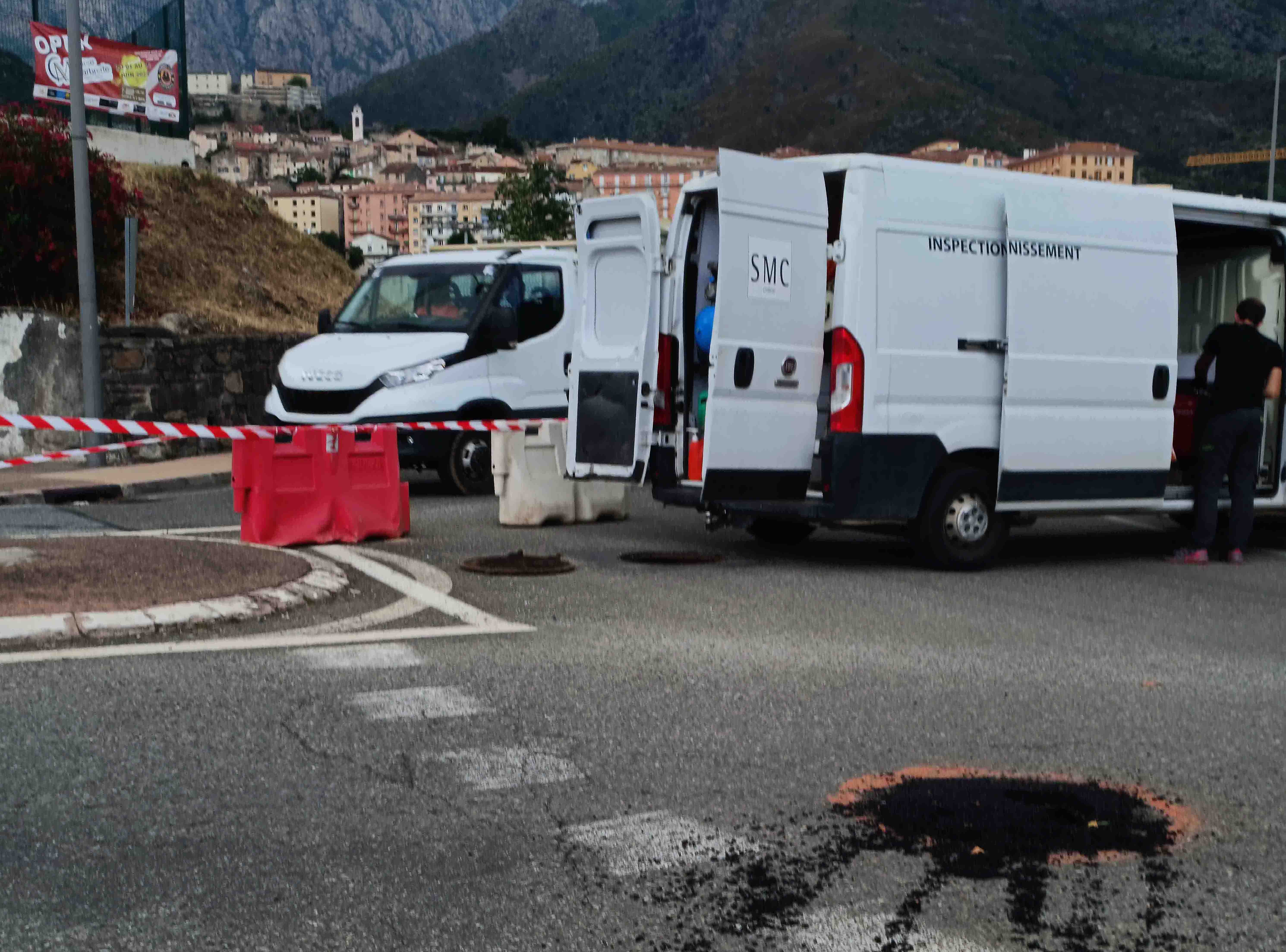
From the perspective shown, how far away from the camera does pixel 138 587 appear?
27.2ft

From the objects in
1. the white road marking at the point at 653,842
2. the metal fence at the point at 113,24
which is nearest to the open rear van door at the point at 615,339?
the white road marking at the point at 653,842

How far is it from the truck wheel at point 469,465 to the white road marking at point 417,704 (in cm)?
838

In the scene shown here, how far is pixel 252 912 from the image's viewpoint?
3.89m

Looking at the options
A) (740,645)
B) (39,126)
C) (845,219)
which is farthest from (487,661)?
(39,126)

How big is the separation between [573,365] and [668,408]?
921 millimetres

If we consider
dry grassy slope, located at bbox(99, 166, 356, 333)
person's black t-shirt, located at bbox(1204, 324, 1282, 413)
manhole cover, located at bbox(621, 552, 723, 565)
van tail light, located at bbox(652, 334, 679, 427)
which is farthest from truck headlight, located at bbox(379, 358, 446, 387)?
dry grassy slope, located at bbox(99, 166, 356, 333)

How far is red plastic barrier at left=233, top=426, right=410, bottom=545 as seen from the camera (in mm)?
11102

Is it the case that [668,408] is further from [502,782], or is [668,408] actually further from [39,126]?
[39,126]

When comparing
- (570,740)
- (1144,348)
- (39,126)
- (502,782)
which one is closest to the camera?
(502,782)

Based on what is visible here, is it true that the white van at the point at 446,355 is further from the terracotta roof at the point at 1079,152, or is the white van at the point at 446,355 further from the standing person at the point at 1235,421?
the terracotta roof at the point at 1079,152

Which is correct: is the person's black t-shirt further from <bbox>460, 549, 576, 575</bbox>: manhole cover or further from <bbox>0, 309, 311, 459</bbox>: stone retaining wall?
<bbox>0, 309, 311, 459</bbox>: stone retaining wall

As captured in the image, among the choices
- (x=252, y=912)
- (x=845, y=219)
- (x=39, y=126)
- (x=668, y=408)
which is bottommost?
(x=252, y=912)

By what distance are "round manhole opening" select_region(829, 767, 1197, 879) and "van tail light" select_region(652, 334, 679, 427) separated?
17.0 ft

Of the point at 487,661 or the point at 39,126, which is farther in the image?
the point at 39,126
